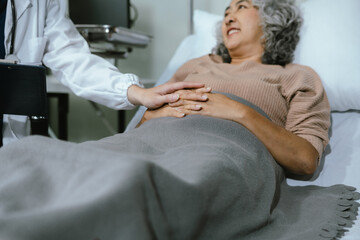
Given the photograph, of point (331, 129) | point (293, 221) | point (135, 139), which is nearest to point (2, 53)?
point (135, 139)

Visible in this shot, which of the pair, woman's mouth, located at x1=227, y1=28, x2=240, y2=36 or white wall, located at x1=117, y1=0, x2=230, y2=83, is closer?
woman's mouth, located at x1=227, y1=28, x2=240, y2=36

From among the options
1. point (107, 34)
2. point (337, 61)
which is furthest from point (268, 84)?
point (107, 34)

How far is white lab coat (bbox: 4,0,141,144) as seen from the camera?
1.18m

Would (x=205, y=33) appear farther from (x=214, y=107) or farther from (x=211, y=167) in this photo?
(x=211, y=167)

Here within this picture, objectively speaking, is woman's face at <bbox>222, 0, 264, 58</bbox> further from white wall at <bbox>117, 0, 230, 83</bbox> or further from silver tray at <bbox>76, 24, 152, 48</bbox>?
white wall at <bbox>117, 0, 230, 83</bbox>

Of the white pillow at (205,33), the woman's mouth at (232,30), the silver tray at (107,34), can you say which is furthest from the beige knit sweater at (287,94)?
the silver tray at (107,34)

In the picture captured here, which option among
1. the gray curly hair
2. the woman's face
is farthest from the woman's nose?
the gray curly hair

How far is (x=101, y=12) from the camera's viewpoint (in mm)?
2086

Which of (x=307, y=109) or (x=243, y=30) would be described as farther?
(x=243, y=30)

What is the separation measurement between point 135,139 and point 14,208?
1.30 ft

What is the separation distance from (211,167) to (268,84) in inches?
23.1

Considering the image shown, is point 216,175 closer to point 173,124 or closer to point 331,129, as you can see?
point 173,124

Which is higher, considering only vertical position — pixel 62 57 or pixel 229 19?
pixel 229 19

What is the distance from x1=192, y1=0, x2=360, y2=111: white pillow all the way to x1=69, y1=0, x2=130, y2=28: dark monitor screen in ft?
3.34
